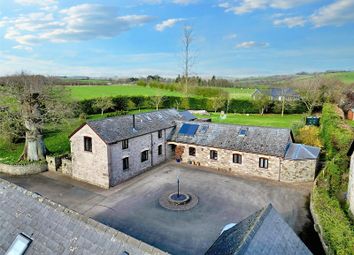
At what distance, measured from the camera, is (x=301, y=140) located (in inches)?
1254

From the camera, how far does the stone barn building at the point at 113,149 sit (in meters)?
23.5

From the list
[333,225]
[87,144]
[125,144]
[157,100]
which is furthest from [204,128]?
[157,100]

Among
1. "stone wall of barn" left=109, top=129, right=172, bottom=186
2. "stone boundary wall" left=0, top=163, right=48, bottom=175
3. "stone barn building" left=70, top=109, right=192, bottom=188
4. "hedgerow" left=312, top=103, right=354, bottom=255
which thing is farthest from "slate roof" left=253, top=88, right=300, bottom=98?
"stone boundary wall" left=0, top=163, right=48, bottom=175

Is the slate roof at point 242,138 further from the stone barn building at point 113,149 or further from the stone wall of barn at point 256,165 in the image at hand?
the stone barn building at point 113,149

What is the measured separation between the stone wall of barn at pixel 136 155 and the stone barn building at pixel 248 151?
1862 millimetres

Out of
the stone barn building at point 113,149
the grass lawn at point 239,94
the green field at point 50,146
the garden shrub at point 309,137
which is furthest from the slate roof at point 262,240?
the grass lawn at point 239,94

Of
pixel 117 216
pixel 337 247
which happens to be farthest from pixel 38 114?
pixel 337 247

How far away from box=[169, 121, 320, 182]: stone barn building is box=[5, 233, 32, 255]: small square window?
69.2 feet

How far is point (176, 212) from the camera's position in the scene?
1950 cm

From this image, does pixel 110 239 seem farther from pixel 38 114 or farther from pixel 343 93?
pixel 343 93

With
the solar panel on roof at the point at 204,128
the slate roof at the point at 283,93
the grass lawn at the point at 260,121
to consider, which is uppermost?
the slate roof at the point at 283,93

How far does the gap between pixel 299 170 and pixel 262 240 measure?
727 inches

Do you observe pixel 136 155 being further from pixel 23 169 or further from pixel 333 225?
pixel 333 225

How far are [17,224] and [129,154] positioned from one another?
55.4 ft
